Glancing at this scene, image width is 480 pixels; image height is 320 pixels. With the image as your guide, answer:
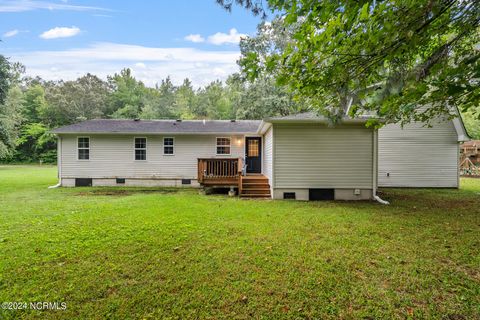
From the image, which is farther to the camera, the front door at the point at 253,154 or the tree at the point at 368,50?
the front door at the point at 253,154

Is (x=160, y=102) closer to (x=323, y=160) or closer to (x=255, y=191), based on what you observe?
(x=255, y=191)

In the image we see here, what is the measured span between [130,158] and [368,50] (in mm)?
10986

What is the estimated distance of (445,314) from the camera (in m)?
2.29

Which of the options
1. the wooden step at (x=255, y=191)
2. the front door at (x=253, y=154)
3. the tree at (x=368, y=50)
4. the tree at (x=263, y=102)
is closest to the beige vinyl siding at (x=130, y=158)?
the front door at (x=253, y=154)

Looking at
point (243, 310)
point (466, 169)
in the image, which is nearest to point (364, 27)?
point (243, 310)

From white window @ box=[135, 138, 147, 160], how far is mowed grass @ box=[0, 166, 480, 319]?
5652 millimetres

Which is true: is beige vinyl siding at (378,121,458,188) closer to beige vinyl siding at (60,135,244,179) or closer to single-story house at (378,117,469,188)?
single-story house at (378,117,469,188)

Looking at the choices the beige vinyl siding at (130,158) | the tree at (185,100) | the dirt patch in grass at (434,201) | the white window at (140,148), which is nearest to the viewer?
the dirt patch in grass at (434,201)

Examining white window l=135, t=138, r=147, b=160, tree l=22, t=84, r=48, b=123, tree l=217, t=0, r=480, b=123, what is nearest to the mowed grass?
tree l=217, t=0, r=480, b=123

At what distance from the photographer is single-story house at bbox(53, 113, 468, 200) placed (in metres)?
7.94

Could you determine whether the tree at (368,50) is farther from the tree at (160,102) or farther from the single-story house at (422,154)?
the tree at (160,102)

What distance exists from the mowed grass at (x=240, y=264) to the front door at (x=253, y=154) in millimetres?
5971

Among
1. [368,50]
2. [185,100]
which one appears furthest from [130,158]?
[185,100]

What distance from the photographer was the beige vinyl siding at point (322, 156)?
311 inches
